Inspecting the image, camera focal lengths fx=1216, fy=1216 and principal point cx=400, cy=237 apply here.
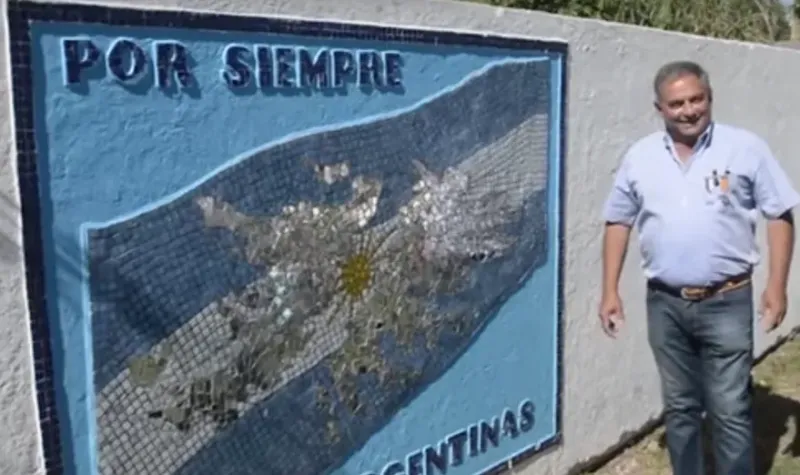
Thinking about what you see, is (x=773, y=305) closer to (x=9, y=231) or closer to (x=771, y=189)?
(x=771, y=189)

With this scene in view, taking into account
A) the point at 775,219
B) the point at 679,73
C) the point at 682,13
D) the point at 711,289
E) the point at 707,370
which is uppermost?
the point at 682,13

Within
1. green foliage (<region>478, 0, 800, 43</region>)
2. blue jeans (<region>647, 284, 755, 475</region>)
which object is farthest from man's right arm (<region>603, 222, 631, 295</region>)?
green foliage (<region>478, 0, 800, 43</region>)

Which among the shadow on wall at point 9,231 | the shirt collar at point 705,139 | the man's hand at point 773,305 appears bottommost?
the man's hand at point 773,305

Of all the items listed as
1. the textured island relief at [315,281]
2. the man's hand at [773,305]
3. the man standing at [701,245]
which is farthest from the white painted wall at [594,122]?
the man's hand at [773,305]

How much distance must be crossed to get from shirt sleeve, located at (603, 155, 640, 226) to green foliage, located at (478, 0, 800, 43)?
4195 mm

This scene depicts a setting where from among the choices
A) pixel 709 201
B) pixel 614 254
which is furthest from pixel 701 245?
pixel 614 254

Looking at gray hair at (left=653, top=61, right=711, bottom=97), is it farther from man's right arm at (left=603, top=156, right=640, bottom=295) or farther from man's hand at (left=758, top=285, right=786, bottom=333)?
man's hand at (left=758, top=285, right=786, bottom=333)

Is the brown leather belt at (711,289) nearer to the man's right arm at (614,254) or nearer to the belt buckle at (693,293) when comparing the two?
the belt buckle at (693,293)

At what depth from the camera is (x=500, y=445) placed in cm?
455

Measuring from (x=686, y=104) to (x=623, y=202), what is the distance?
19.1 inches

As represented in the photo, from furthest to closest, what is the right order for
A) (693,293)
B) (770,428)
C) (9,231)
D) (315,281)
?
1. (770,428)
2. (693,293)
3. (315,281)
4. (9,231)

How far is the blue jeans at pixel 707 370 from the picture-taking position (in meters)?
4.22

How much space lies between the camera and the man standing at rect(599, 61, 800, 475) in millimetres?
4109

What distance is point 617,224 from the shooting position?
441 cm
